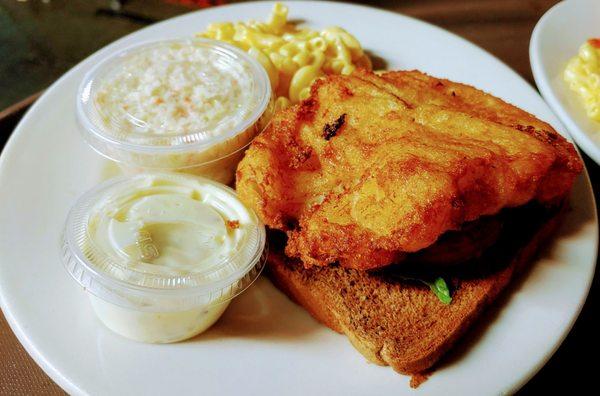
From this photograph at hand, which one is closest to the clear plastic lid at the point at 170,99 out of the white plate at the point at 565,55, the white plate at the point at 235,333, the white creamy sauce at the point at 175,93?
the white creamy sauce at the point at 175,93

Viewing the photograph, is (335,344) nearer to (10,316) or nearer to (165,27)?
(10,316)

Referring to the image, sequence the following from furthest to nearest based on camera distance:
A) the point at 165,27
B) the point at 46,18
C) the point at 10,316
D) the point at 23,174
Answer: the point at 46,18
the point at 165,27
the point at 23,174
the point at 10,316

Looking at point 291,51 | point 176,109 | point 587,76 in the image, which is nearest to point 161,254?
point 176,109

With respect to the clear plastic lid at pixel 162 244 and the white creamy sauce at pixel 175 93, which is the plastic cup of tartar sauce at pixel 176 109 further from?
the clear plastic lid at pixel 162 244

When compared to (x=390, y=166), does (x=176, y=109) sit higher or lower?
lower

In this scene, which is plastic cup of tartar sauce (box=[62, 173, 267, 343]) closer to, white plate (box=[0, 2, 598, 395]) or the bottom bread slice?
white plate (box=[0, 2, 598, 395])

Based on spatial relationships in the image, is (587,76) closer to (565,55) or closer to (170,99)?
(565,55)

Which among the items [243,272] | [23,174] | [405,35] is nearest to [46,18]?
[23,174]

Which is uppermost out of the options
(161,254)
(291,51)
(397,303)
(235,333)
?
(291,51)
